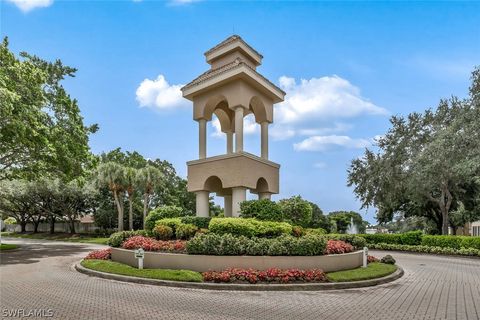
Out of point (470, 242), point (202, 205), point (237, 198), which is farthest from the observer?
point (470, 242)

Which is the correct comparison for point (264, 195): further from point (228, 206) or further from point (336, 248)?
point (336, 248)

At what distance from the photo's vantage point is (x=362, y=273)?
1571 cm

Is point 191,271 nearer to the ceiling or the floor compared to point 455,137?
nearer to the floor

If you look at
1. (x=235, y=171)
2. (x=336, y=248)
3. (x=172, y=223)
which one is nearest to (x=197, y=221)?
(x=172, y=223)

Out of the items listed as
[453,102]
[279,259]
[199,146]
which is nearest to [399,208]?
[453,102]

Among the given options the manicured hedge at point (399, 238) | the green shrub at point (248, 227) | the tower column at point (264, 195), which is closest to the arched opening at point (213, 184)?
the tower column at point (264, 195)

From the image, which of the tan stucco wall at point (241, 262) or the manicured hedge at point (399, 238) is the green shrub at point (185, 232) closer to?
the tan stucco wall at point (241, 262)

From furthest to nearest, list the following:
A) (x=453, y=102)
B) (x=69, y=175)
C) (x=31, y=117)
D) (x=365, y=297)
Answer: (x=453, y=102)
(x=69, y=175)
(x=31, y=117)
(x=365, y=297)

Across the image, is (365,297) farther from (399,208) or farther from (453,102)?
(399,208)

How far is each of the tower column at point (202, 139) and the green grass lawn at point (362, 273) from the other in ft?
36.5

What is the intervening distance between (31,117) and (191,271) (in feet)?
43.7

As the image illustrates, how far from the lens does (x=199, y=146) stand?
2394 centimetres

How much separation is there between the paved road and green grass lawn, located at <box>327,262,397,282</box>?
0.76 meters

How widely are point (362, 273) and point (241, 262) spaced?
4942mm
